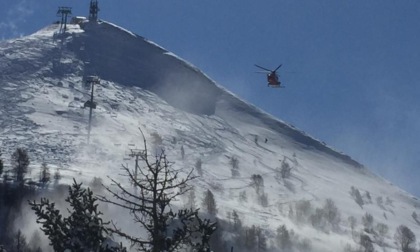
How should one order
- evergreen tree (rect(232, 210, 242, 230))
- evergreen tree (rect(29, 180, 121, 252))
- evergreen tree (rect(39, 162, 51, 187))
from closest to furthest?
evergreen tree (rect(29, 180, 121, 252)) < evergreen tree (rect(39, 162, 51, 187)) < evergreen tree (rect(232, 210, 242, 230))

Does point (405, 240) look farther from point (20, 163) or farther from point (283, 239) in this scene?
point (20, 163)

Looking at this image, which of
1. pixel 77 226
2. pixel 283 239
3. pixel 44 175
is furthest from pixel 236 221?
pixel 77 226

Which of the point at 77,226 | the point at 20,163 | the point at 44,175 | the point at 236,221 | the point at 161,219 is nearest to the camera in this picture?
the point at 161,219

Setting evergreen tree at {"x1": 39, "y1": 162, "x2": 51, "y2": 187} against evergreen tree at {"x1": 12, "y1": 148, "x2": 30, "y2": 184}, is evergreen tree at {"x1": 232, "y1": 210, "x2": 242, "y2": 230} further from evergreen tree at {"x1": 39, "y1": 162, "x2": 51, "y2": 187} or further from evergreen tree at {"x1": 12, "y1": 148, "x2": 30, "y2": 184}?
evergreen tree at {"x1": 12, "y1": 148, "x2": 30, "y2": 184}

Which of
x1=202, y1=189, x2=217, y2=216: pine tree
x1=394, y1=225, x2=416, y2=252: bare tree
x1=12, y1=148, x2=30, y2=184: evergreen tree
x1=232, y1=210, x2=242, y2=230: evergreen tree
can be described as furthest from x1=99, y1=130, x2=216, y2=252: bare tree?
x1=394, y1=225, x2=416, y2=252: bare tree

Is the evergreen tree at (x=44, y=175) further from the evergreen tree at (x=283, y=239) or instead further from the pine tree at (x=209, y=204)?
the evergreen tree at (x=283, y=239)

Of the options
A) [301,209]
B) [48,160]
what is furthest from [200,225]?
[301,209]

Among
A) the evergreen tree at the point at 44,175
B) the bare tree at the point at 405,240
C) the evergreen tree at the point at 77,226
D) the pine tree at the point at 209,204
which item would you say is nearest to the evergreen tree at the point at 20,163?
the evergreen tree at the point at 44,175

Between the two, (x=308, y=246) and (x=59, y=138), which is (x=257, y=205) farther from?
(x=59, y=138)

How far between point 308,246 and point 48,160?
6360 centimetres

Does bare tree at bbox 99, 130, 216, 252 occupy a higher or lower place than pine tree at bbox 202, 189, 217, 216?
lower

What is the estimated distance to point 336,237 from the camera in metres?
183

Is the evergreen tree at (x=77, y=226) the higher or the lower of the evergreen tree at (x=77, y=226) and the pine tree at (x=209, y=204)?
the lower

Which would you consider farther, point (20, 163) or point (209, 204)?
point (209, 204)
